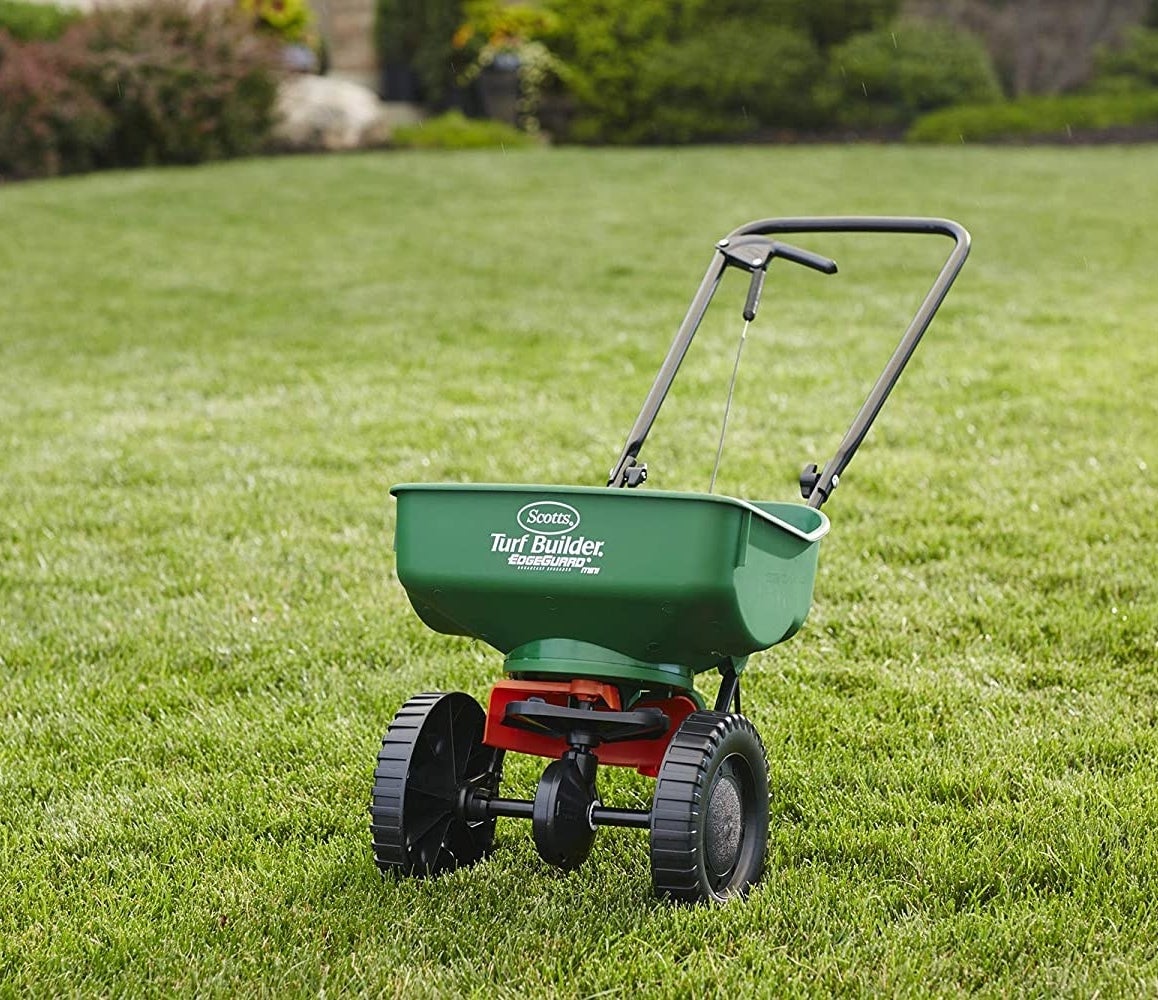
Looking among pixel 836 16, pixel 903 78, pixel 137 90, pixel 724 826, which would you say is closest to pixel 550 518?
pixel 724 826

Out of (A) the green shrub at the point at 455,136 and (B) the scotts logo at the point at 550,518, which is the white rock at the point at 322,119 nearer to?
(A) the green shrub at the point at 455,136

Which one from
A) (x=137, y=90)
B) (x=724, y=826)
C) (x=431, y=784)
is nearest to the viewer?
(x=724, y=826)

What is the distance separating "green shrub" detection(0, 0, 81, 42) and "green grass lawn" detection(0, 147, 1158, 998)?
5.82 m

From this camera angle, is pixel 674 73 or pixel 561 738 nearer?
pixel 561 738

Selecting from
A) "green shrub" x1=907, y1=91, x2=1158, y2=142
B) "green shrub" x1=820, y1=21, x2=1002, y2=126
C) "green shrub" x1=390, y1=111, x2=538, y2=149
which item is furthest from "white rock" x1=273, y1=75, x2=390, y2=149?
"green shrub" x1=907, y1=91, x2=1158, y2=142

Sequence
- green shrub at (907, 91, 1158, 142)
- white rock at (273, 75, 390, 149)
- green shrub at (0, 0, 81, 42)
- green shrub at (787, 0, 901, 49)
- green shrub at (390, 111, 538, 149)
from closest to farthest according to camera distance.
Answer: green shrub at (0, 0, 81, 42), white rock at (273, 75, 390, 149), green shrub at (390, 111, 538, 149), green shrub at (907, 91, 1158, 142), green shrub at (787, 0, 901, 49)

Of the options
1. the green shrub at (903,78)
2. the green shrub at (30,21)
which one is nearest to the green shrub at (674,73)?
the green shrub at (903,78)

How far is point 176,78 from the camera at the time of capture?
1573 cm

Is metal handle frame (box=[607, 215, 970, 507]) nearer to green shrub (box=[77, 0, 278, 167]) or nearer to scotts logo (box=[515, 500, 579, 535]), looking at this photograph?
scotts logo (box=[515, 500, 579, 535])

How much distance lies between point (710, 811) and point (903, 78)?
1860 cm

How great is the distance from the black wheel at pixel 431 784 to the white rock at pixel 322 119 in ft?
50.3

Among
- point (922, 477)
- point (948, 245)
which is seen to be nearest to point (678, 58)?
point (948, 245)

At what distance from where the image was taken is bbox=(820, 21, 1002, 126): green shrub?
20.1m

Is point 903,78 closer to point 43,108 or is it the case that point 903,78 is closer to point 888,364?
point 43,108
